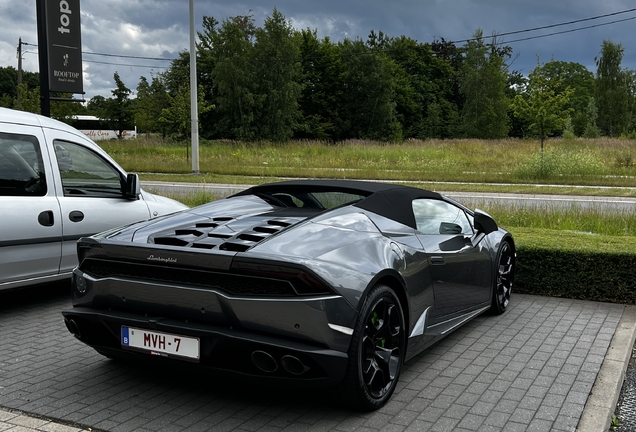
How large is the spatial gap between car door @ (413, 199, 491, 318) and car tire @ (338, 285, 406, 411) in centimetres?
64

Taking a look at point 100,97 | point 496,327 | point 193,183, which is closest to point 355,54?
point 100,97

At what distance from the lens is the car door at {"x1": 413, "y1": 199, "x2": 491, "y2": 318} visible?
4.34 m

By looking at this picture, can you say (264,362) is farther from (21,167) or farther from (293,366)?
(21,167)

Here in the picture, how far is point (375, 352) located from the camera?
3.56 metres

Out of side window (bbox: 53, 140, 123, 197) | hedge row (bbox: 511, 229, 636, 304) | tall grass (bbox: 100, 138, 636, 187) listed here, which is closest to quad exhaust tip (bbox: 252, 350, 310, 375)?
side window (bbox: 53, 140, 123, 197)

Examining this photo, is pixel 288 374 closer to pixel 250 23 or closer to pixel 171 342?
pixel 171 342

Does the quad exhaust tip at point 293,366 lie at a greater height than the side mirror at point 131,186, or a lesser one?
lesser

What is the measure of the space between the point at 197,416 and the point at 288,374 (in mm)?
649

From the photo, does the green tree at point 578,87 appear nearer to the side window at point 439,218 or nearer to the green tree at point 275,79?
the green tree at point 275,79

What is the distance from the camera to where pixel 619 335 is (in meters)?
5.21

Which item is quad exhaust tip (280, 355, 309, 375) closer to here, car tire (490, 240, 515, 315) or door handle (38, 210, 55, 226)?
car tire (490, 240, 515, 315)

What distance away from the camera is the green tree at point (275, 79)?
57812 millimetres

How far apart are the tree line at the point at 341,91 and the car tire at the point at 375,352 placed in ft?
110

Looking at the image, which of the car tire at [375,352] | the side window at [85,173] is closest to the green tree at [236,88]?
the side window at [85,173]
